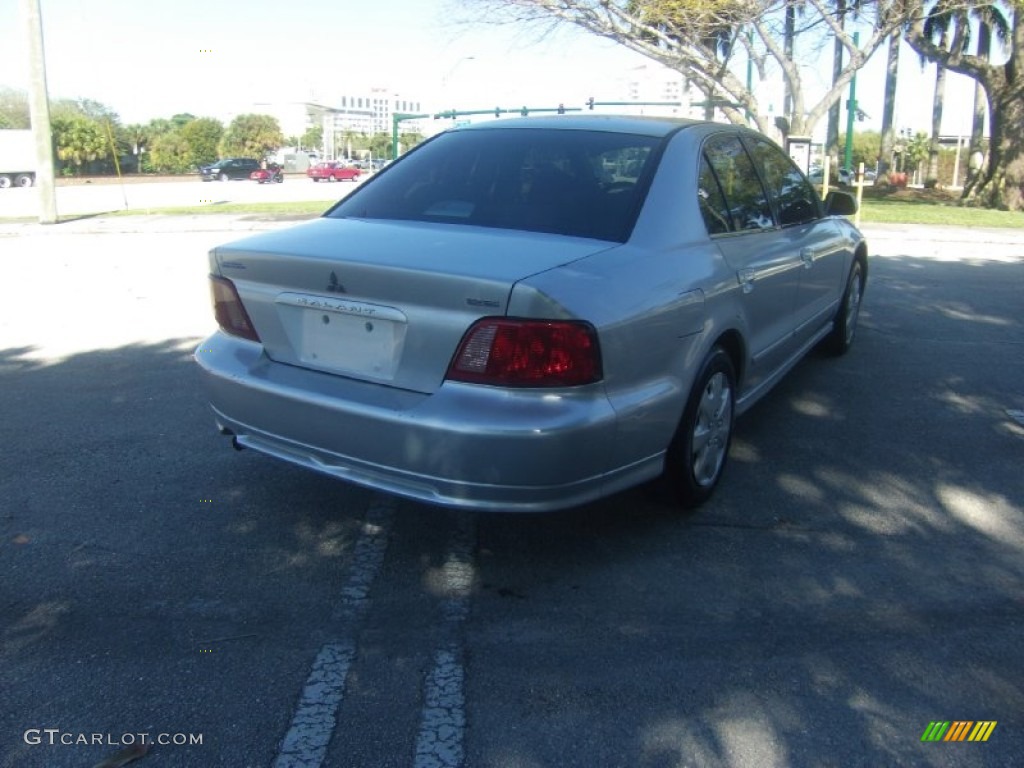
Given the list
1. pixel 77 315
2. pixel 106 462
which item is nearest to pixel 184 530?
pixel 106 462

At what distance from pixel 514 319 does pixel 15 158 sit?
58.8 metres

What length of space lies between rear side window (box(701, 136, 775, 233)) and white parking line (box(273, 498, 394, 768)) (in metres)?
2.18

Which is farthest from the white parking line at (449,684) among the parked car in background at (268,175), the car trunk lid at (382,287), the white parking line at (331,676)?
the parked car in background at (268,175)

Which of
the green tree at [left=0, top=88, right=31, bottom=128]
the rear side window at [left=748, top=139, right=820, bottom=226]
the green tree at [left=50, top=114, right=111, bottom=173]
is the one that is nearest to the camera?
the rear side window at [left=748, top=139, right=820, bottom=226]

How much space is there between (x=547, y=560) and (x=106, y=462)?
Answer: 233 cm

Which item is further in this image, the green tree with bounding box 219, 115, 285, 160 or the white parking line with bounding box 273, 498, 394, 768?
the green tree with bounding box 219, 115, 285, 160

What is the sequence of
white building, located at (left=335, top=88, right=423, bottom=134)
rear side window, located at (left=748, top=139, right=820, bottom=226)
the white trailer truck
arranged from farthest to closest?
white building, located at (left=335, top=88, right=423, bottom=134) → the white trailer truck → rear side window, located at (left=748, top=139, right=820, bottom=226)

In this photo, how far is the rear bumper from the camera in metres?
3.07

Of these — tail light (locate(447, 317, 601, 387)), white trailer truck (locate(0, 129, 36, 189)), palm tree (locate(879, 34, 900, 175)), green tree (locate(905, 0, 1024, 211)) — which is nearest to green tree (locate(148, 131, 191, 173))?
white trailer truck (locate(0, 129, 36, 189))

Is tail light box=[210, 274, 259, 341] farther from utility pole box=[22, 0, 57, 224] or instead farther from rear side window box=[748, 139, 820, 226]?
utility pole box=[22, 0, 57, 224]

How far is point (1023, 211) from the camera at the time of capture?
28.3 m

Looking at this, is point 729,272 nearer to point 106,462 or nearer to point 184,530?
point 184,530

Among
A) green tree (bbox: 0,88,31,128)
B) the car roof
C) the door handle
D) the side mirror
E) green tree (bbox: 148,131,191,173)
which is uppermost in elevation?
green tree (bbox: 0,88,31,128)

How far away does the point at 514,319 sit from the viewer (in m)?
3.06
